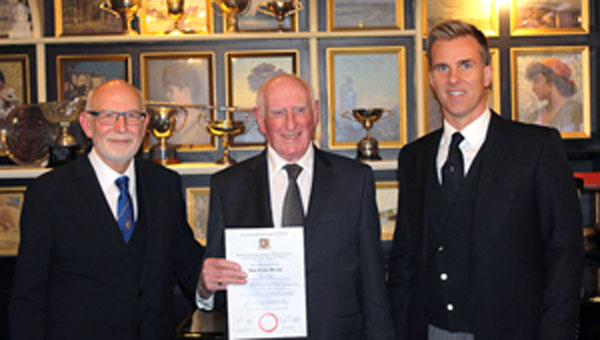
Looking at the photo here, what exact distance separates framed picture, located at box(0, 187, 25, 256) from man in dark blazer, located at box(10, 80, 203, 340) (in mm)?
1959

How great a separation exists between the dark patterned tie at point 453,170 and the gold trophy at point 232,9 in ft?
6.69

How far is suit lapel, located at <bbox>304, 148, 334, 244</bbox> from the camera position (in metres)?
1.88

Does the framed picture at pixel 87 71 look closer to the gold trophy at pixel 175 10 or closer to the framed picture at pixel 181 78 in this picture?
the framed picture at pixel 181 78

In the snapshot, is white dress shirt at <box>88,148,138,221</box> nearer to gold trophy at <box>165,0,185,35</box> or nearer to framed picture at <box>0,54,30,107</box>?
gold trophy at <box>165,0,185,35</box>

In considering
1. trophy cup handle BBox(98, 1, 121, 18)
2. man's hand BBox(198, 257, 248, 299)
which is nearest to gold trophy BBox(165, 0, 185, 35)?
trophy cup handle BBox(98, 1, 121, 18)

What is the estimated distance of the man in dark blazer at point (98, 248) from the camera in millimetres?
1915

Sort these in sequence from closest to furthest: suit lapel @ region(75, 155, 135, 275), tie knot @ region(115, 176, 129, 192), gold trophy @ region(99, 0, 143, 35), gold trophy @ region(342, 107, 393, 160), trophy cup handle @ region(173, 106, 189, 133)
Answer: suit lapel @ region(75, 155, 135, 275), tie knot @ region(115, 176, 129, 192), gold trophy @ region(99, 0, 143, 35), gold trophy @ region(342, 107, 393, 160), trophy cup handle @ region(173, 106, 189, 133)

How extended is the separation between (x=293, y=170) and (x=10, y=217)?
2637mm

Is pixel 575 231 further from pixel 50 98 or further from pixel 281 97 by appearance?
pixel 50 98

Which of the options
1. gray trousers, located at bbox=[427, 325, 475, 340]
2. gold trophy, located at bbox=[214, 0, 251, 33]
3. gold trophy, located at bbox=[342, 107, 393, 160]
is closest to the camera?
gray trousers, located at bbox=[427, 325, 475, 340]

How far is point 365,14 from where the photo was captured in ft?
12.3

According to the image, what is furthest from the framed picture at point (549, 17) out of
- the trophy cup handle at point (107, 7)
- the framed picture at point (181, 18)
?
the trophy cup handle at point (107, 7)

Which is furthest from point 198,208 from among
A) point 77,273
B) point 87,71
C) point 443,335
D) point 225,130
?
point 443,335

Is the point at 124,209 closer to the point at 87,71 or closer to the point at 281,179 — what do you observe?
the point at 281,179
